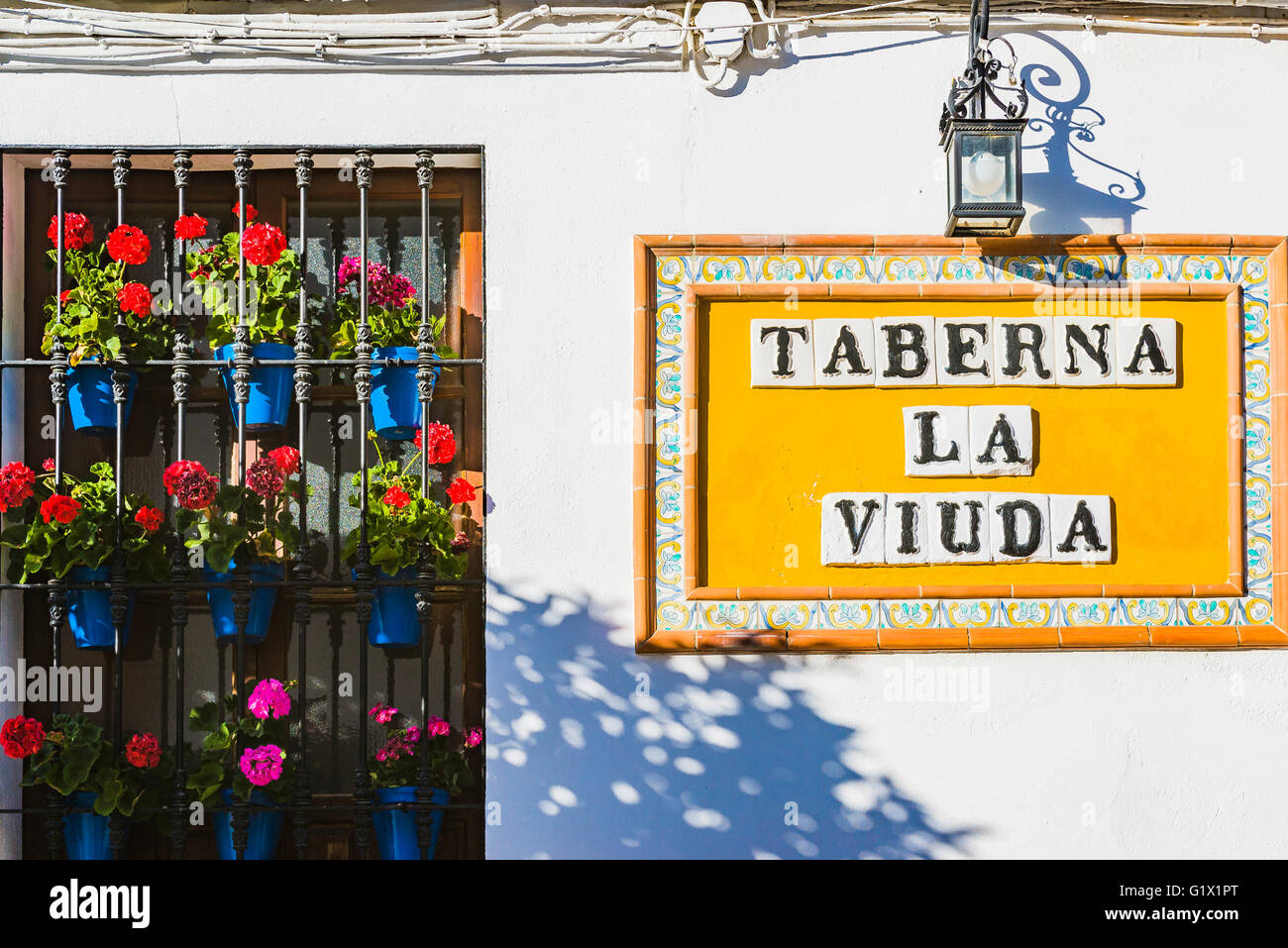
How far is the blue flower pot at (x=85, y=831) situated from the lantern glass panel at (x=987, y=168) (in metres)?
3.71

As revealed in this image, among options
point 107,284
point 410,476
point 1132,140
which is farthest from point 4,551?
point 1132,140

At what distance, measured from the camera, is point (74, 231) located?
5117mm

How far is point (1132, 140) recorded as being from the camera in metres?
5.09

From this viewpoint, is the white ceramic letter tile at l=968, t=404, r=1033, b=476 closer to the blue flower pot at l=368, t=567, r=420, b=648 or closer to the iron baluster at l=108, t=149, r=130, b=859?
the blue flower pot at l=368, t=567, r=420, b=648

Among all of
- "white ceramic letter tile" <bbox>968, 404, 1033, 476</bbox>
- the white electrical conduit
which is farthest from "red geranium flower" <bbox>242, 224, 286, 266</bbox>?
"white ceramic letter tile" <bbox>968, 404, 1033, 476</bbox>

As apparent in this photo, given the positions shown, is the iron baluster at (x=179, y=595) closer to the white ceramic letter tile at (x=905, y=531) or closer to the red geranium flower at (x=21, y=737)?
the red geranium flower at (x=21, y=737)

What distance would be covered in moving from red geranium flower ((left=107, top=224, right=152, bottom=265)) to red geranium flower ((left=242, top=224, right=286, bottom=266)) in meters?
0.39

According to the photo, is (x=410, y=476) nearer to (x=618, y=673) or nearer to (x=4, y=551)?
(x=618, y=673)

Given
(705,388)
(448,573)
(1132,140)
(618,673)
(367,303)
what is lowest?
(618,673)

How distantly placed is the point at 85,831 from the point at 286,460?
148cm

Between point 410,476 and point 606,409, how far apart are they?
77 centimetres

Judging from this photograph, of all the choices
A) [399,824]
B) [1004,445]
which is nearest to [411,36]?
[1004,445]

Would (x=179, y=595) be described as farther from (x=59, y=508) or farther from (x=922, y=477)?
(x=922, y=477)

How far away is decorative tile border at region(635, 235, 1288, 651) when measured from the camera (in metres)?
4.90
